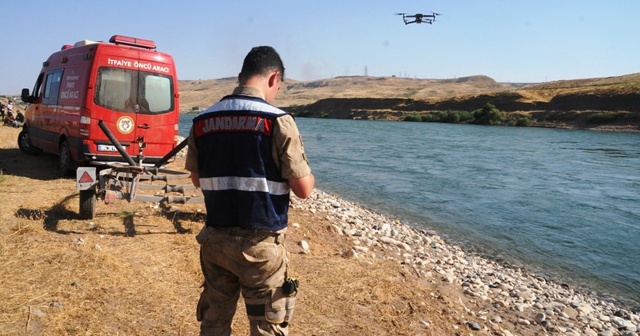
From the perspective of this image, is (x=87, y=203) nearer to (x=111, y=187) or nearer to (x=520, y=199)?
(x=111, y=187)

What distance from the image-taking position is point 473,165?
2552 cm

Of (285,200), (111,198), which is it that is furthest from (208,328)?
(111,198)

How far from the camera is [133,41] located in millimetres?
10727

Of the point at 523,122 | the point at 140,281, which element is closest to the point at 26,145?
the point at 140,281

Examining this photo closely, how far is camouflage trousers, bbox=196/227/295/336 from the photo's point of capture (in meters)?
2.96

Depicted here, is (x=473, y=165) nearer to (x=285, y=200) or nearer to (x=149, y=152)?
(x=149, y=152)

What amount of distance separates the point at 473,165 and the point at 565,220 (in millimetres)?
10954

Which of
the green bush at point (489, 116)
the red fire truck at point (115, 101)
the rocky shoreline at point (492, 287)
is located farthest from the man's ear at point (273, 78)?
the green bush at point (489, 116)

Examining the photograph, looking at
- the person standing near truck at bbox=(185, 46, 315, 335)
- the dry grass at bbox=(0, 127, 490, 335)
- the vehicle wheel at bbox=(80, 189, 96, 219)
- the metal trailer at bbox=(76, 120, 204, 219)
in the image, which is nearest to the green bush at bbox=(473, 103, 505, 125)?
the dry grass at bbox=(0, 127, 490, 335)


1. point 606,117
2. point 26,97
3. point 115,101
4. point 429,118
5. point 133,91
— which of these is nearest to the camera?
point 115,101

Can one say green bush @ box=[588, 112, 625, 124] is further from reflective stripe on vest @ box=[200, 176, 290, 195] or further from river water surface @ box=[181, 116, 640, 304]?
reflective stripe on vest @ box=[200, 176, 290, 195]

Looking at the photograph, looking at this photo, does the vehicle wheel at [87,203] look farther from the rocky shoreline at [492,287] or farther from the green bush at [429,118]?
the green bush at [429,118]

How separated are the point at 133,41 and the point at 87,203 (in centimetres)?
451

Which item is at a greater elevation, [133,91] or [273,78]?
[133,91]
